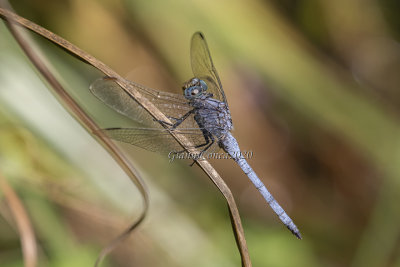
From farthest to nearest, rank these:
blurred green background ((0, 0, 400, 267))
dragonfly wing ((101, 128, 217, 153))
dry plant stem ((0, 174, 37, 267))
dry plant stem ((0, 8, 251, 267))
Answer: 1. blurred green background ((0, 0, 400, 267))
2. dragonfly wing ((101, 128, 217, 153))
3. dry plant stem ((0, 174, 37, 267))
4. dry plant stem ((0, 8, 251, 267))

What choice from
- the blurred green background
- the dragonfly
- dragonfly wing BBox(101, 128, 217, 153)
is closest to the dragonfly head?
the dragonfly

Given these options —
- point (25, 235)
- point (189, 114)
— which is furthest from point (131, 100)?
point (25, 235)

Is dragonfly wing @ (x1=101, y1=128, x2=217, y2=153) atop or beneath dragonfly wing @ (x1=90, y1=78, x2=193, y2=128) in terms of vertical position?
beneath

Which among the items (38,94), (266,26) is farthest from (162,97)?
(266,26)

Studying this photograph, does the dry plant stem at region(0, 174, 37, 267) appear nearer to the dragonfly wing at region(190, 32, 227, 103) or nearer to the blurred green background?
the blurred green background

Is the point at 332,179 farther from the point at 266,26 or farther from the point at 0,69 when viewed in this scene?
the point at 0,69

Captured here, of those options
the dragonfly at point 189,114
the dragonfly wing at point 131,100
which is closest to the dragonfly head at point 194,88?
the dragonfly at point 189,114

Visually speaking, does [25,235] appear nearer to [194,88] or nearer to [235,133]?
[194,88]
